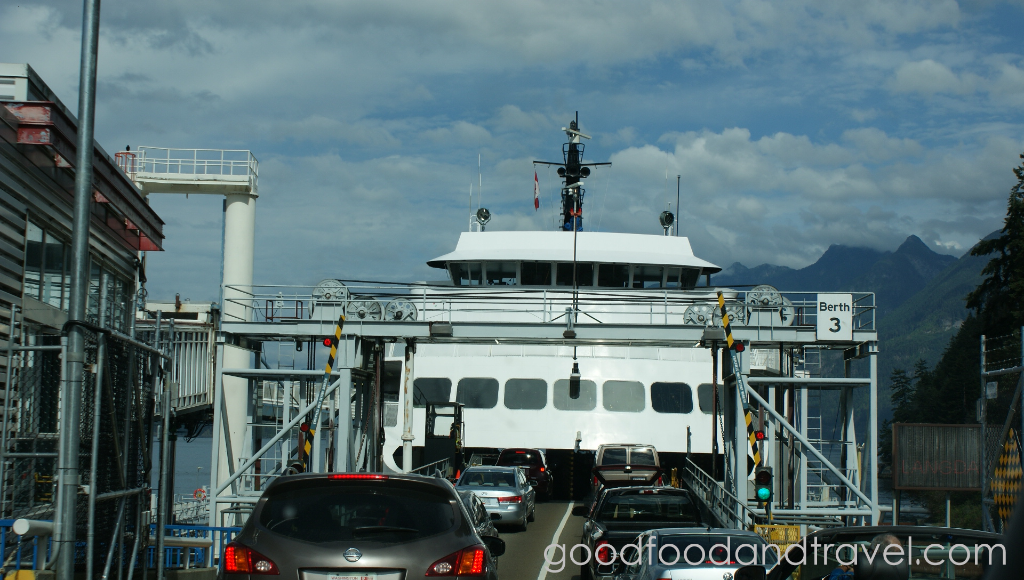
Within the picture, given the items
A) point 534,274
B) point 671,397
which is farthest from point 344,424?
point 534,274

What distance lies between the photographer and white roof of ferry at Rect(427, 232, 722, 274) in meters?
29.5

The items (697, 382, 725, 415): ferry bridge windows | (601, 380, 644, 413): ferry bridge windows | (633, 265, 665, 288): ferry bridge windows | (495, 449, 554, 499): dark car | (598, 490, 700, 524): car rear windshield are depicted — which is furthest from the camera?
(633, 265, 665, 288): ferry bridge windows

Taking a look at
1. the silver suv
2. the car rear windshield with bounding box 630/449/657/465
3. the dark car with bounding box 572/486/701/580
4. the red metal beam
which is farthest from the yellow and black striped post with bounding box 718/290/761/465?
the red metal beam

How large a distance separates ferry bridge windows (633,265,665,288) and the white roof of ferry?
0.40m

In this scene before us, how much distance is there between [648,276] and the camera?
3044 centimetres

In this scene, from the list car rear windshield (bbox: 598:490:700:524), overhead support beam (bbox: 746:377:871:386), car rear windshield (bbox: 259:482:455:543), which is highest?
overhead support beam (bbox: 746:377:871:386)

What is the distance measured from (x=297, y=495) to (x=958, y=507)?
145ft

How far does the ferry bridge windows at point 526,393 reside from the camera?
26.7 metres

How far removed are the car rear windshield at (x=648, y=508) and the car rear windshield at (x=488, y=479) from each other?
5932mm

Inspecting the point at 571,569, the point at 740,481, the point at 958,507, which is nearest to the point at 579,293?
the point at 740,481

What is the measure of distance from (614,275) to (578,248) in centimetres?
141

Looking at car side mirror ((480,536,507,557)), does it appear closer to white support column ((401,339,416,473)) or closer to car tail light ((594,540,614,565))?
car tail light ((594,540,614,565))

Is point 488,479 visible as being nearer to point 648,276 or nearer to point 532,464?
point 532,464

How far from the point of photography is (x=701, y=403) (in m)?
26.4
